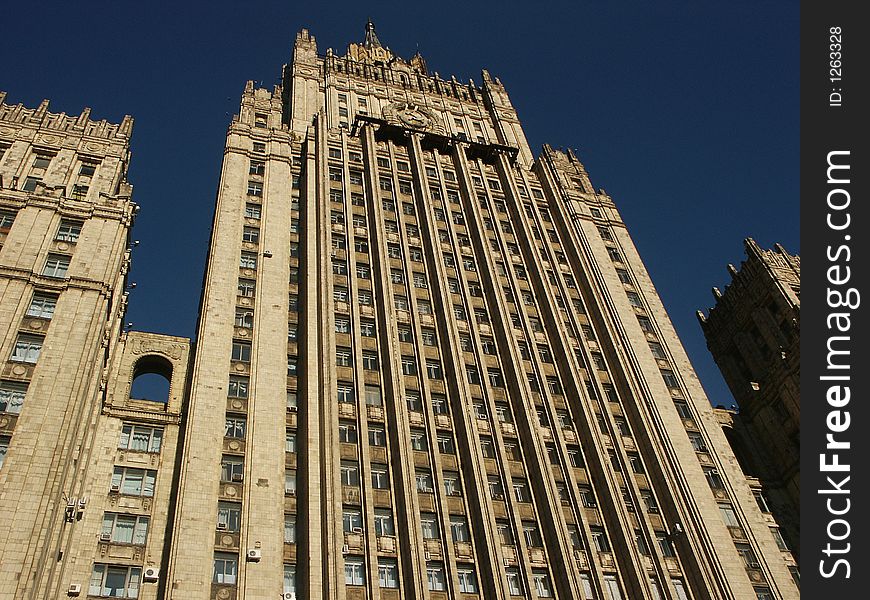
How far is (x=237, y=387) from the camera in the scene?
4225 centimetres

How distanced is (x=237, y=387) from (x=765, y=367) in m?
41.9

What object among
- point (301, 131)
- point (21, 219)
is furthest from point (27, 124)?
point (301, 131)

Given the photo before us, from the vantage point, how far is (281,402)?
1641 inches

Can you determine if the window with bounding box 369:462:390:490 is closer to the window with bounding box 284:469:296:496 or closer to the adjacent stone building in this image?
the window with bounding box 284:469:296:496

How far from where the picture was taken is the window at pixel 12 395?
114ft

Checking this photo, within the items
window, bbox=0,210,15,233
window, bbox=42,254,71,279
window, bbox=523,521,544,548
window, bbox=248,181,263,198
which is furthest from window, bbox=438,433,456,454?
window, bbox=0,210,15,233

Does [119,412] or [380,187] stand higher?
[380,187]

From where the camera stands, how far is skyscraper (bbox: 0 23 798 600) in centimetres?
3616

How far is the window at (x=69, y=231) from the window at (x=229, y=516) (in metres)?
18.2

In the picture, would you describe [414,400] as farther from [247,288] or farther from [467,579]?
[247,288]

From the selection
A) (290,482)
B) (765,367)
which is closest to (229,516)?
(290,482)

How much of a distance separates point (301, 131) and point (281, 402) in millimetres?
31226

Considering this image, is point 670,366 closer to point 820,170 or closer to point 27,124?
point 820,170

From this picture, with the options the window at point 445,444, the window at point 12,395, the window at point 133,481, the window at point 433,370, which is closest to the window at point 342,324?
the window at point 433,370
